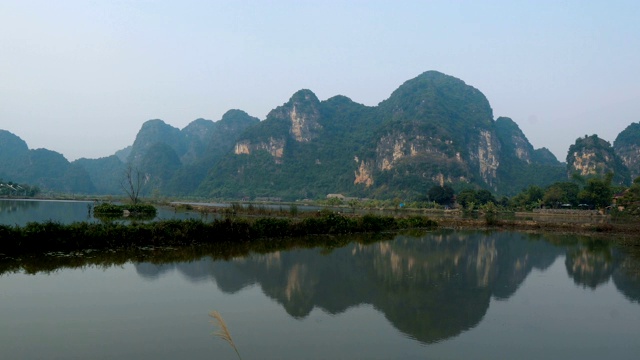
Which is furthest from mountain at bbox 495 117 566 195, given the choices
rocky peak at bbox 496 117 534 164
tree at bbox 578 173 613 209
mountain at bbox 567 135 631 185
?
tree at bbox 578 173 613 209

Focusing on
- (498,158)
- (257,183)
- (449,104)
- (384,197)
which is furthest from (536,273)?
(449,104)

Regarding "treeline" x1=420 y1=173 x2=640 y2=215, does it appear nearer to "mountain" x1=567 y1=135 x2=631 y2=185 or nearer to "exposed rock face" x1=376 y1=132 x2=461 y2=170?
"mountain" x1=567 y1=135 x2=631 y2=185

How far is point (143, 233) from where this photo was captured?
46.5 feet

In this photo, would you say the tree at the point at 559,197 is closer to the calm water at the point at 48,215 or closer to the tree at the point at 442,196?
the tree at the point at 442,196

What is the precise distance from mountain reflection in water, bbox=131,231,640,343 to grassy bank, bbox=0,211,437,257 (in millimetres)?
3125

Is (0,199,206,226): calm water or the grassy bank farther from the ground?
the grassy bank

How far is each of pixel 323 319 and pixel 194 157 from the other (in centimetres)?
17625

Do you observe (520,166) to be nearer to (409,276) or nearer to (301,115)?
(301,115)

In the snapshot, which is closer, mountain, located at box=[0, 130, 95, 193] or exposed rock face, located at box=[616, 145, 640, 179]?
exposed rock face, located at box=[616, 145, 640, 179]

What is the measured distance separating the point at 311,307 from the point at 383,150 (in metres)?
102

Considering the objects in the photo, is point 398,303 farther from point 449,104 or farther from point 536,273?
point 449,104

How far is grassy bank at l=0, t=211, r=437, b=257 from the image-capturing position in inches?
472

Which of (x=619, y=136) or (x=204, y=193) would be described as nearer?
(x=619, y=136)

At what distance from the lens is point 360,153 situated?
114m
